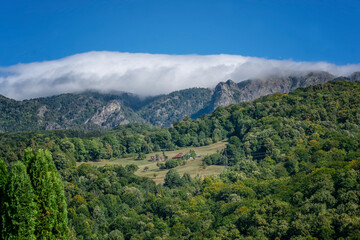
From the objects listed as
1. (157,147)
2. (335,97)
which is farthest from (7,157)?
(335,97)

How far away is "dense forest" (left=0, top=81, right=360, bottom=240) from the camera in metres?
68.1

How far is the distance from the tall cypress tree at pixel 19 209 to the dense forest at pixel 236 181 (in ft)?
0.36

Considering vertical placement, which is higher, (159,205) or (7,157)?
(7,157)

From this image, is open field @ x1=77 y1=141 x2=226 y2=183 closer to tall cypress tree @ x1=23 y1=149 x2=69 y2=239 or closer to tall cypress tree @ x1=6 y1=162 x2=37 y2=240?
tall cypress tree @ x1=23 y1=149 x2=69 y2=239

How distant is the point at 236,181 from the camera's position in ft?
381

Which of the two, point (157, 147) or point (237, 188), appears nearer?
point (237, 188)

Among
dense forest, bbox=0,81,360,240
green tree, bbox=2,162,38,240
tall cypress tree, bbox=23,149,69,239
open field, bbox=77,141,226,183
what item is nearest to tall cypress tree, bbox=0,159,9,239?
dense forest, bbox=0,81,360,240

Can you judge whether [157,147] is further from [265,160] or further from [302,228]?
[302,228]

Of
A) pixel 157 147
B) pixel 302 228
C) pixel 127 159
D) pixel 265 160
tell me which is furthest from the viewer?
pixel 157 147

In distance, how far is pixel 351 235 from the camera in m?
59.3

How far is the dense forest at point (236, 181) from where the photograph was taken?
224 ft

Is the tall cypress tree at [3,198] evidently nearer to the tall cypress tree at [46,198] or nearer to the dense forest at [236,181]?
the dense forest at [236,181]

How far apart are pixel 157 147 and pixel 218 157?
1929 inches

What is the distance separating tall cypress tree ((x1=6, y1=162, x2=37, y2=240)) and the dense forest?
111 mm
